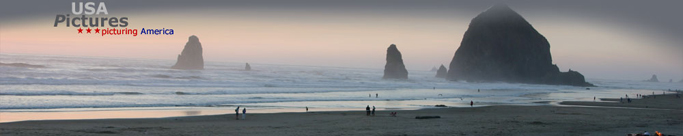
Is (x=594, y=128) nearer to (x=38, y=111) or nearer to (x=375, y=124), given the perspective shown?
(x=375, y=124)

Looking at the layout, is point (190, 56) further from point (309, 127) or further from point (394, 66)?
point (309, 127)

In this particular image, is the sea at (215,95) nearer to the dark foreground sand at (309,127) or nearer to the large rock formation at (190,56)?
the dark foreground sand at (309,127)

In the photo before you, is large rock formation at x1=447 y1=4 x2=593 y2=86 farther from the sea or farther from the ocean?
the sea

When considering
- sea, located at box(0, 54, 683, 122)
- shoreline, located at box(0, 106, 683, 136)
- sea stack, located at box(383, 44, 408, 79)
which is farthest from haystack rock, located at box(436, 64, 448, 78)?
shoreline, located at box(0, 106, 683, 136)

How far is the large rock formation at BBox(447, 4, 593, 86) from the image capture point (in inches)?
6014

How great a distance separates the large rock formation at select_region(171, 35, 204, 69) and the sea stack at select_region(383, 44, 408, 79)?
172 ft

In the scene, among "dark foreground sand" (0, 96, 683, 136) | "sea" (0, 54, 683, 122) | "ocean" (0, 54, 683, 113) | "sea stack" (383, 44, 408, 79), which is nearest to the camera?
"dark foreground sand" (0, 96, 683, 136)

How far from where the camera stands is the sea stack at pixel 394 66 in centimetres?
14425

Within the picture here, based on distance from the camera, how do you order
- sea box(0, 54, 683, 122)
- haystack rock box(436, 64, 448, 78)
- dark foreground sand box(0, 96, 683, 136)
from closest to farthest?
dark foreground sand box(0, 96, 683, 136), sea box(0, 54, 683, 122), haystack rock box(436, 64, 448, 78)

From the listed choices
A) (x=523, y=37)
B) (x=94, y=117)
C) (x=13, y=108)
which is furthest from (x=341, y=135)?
(x=523, y=37)

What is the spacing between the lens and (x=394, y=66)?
14488 cm

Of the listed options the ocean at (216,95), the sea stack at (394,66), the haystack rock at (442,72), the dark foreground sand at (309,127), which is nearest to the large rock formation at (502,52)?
the sea stack at (394,66)

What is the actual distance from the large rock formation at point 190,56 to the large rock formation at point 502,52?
71.1 metres

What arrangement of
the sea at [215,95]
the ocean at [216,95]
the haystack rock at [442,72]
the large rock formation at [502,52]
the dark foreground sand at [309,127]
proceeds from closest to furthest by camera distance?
the dark foreground sand at [309,127]
the sea at [215,95]
the ocean at [216,95]
the large rock formation at [502,52]
the haystack rock at [442,72]
